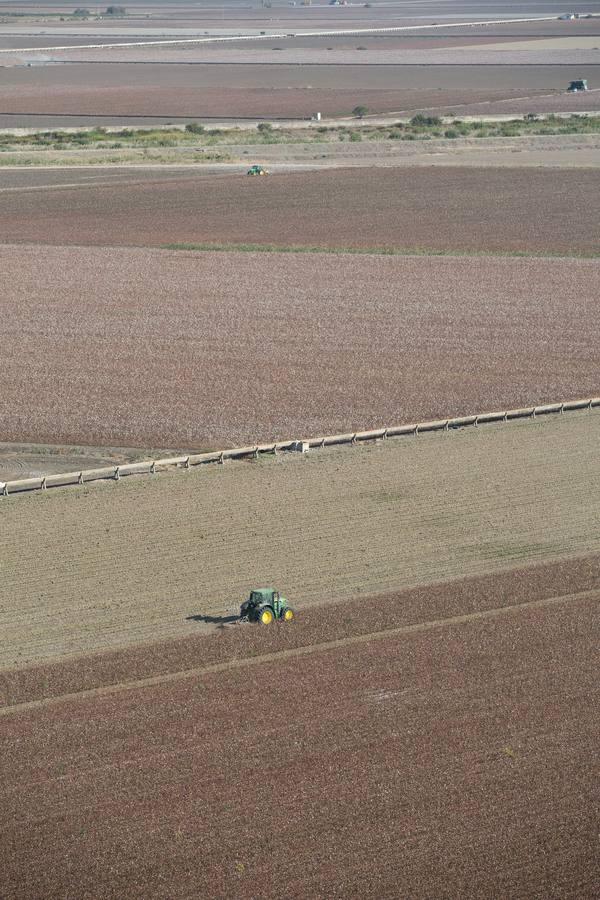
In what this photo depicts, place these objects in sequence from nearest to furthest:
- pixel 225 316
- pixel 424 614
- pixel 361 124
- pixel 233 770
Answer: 1. pixel 233 770
2. pixel 424 614
3. pixel 225 316
4. pixel 361 124

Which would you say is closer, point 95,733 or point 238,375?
point 95,733

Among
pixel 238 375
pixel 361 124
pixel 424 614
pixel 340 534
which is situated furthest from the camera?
pixel 361 124

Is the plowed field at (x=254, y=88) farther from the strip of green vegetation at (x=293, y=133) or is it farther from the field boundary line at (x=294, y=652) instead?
the field boundary line at (x=294, y=652)

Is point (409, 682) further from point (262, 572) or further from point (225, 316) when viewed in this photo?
point (225, 316)

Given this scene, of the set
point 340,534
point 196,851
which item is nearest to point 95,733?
point 196,851

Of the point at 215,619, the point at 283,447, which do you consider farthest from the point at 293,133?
the point at 215,619

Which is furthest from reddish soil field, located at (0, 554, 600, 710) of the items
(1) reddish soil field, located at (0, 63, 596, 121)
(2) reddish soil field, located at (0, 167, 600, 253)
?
(1) reddish soil field, located at (0, 63, 596, 121)

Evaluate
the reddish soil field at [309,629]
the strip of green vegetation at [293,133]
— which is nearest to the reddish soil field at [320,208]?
the strip of green vegetation at [293,133]

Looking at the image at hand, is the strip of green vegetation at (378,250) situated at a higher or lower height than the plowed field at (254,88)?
lower
